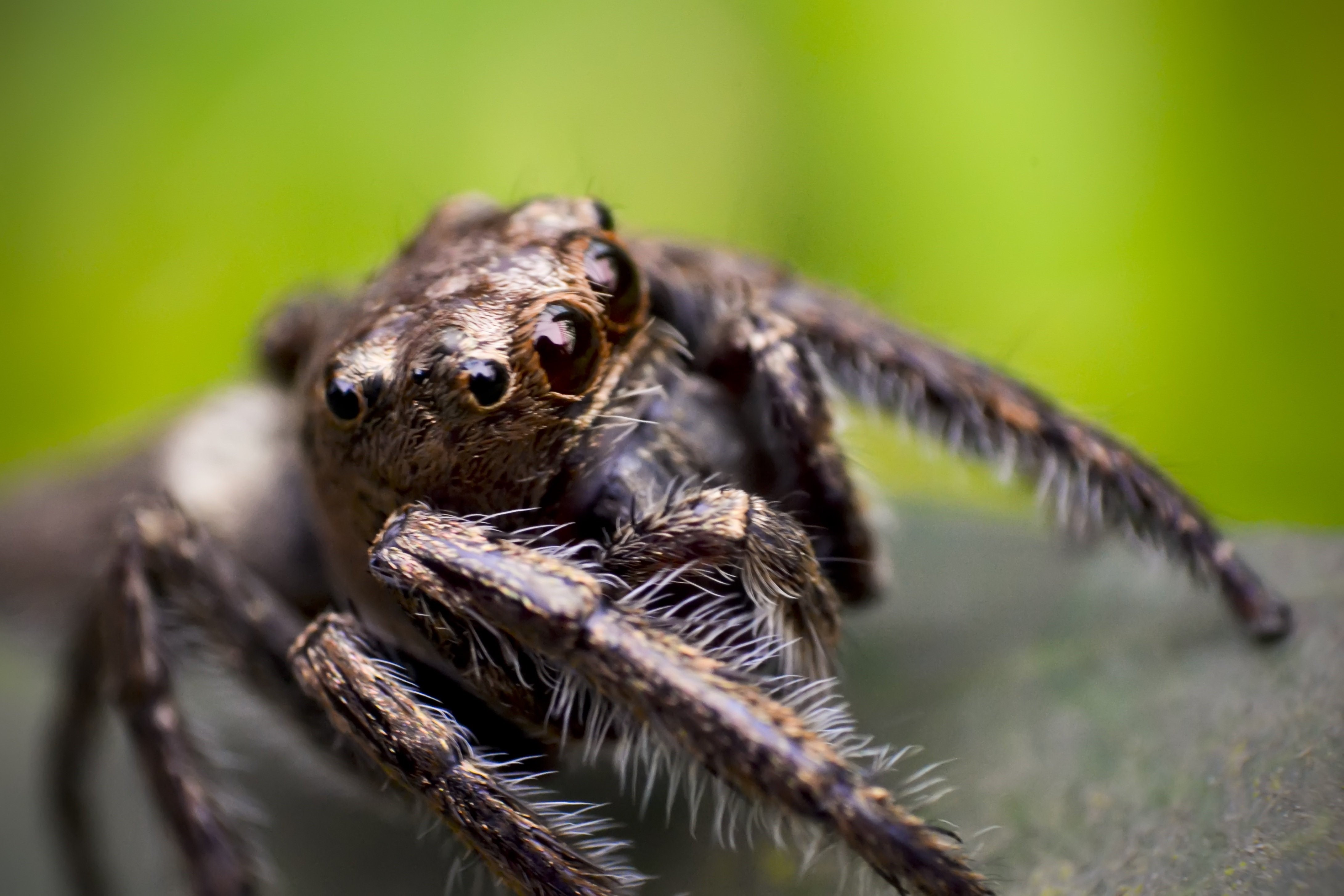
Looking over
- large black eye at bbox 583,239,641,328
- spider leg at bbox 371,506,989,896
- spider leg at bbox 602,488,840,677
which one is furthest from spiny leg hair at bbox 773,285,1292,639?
spider leg at bbox 371,506,989,896

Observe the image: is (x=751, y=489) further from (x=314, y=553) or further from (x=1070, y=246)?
(x=1070, y=246)

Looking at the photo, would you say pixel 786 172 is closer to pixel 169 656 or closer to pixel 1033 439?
pixel 1033 439

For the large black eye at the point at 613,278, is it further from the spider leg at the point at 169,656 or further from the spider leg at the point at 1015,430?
the spider leg at the point at 169,656

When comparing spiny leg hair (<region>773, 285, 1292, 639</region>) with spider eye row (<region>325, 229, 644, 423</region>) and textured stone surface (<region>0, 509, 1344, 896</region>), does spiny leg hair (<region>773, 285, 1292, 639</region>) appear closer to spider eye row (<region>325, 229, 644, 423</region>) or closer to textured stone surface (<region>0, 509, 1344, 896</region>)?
textured stone surface (<region>0, 509, 1344, 896</region>)

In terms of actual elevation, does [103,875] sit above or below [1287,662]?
below

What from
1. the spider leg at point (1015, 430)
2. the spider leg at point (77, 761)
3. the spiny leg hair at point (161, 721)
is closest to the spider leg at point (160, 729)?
the spiny leg hair at point (161, 721)

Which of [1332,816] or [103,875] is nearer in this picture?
[1332,816]

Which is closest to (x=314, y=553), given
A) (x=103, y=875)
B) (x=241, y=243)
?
(x=103, y=875)
